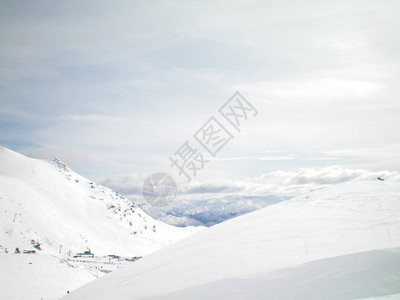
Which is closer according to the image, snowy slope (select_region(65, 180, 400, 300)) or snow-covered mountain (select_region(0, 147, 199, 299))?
snowy slope (select_region(65, 180, 400, 300))

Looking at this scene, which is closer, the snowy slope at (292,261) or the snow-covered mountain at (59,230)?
the snowy slope at (292,261)

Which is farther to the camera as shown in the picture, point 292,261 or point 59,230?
point 59,230

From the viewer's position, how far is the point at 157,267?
10398 millimetres

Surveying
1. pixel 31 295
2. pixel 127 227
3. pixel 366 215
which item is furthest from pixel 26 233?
pixel 366 215

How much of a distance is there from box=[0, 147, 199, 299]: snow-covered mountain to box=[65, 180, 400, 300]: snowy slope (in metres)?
37.0

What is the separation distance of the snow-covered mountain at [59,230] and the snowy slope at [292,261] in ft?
121

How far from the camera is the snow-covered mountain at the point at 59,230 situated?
139 feet

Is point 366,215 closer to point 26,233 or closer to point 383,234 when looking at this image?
point 383,234

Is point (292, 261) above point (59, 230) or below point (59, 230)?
above

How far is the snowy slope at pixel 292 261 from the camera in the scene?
6.24m

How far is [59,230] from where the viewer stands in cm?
10975

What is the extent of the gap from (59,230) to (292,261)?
407 ft

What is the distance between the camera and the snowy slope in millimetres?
6238

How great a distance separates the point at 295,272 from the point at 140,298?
4.55 metres
